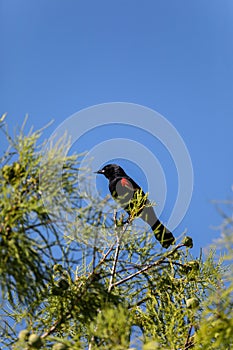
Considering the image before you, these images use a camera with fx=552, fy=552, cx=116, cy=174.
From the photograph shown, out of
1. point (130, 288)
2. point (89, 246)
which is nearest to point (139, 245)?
point (130, 288)

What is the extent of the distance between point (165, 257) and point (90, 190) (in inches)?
5.2

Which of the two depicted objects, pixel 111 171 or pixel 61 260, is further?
pixel 111 171

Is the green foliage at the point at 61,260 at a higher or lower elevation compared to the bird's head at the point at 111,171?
lower

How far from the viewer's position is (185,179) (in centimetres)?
59

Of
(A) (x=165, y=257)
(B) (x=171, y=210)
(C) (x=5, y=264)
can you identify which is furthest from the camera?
(B) (x=171, y=210)

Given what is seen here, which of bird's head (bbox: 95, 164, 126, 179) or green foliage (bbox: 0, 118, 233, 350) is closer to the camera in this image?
green foliage (bbox: 0, 118, 233, 350)

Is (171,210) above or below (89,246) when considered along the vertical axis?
above

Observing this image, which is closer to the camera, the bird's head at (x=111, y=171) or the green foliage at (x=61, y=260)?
the green foliage at (x=61, y=260)

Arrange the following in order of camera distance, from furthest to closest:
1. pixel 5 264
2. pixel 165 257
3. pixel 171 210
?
pixel 171 210 < pixel 165 257 < pixel 5 264

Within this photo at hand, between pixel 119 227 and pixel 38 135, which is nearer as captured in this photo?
pixel 38 135

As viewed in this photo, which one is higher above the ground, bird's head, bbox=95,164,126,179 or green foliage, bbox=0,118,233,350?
bird's head, bbox=95,164,126,179

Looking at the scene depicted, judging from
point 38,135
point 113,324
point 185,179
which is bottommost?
point 113,324

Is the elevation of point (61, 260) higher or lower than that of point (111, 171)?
lower

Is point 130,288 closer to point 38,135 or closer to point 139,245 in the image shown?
point 139,245
